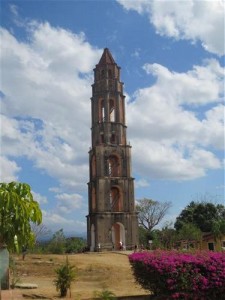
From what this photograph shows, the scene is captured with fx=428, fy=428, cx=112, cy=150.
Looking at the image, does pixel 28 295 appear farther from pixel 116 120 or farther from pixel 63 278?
pixel 116 120

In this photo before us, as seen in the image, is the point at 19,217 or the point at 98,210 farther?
the point at 98,210

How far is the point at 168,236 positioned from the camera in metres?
47.5

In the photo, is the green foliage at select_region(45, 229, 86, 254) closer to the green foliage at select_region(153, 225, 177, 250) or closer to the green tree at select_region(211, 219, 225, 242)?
the green foliage at select_region(153, 225, 177, 250)

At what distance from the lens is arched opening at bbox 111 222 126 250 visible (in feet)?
128

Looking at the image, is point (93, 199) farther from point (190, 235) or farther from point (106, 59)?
point (106, 59)

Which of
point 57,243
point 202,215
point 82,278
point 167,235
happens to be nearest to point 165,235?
point 167,235

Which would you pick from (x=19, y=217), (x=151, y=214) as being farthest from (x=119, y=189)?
(x=19, y=217)

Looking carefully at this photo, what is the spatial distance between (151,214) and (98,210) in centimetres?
2048

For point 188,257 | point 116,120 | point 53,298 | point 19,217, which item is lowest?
point 53,298

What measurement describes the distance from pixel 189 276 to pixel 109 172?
30492 millimetres

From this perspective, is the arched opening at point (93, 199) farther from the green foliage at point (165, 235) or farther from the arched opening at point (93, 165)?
the green foliage at point (165, 235)

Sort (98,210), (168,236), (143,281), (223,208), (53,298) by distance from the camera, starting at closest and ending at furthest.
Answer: (143,281)
(53,298)
(98,210)
(168,236)
(223,208)

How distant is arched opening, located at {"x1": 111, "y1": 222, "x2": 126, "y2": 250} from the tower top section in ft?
55.3

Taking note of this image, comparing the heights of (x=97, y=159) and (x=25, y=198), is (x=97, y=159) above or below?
above
